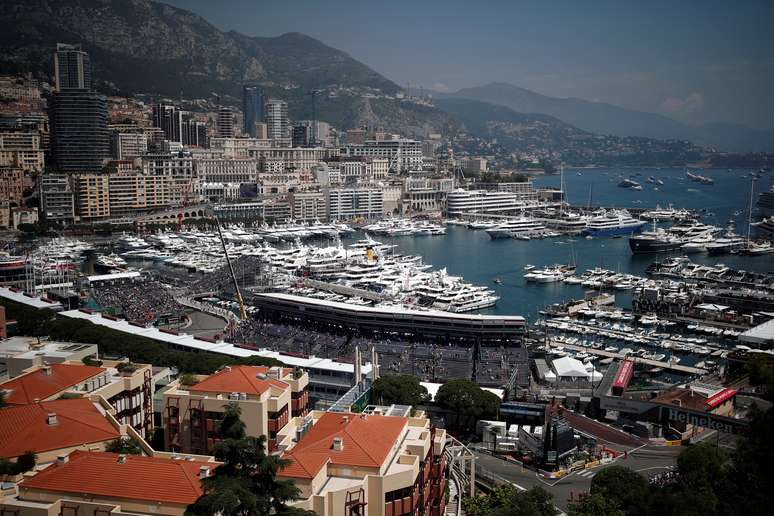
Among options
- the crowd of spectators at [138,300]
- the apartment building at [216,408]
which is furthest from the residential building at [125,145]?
the apartment building at [216,408]

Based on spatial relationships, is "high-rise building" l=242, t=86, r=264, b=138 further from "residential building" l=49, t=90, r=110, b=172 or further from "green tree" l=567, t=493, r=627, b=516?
"green tree" l=567, t=493, r=627, b=516

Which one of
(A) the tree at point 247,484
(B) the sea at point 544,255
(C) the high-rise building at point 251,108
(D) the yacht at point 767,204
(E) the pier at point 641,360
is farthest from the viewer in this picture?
(C) the high-rise building at point 251,108

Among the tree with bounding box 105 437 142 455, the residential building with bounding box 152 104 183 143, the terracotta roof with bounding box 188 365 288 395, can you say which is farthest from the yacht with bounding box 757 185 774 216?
the tree with bounding box 105 437 142 455

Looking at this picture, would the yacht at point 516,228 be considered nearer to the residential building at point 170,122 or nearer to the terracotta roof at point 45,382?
the residential building at point 170,122

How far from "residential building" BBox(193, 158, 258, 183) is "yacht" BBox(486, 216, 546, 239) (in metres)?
17.6

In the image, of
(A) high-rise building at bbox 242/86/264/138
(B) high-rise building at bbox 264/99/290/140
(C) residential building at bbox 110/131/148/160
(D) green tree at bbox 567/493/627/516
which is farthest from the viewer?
(A) high-rise building at bbox 242/86/264/138

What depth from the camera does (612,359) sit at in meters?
16.0

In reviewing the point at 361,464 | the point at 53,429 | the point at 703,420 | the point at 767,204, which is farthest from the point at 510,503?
the point at 767,204

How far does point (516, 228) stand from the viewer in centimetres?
3944

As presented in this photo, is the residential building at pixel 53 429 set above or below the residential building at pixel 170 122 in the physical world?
below

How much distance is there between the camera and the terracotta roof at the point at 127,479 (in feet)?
18.3

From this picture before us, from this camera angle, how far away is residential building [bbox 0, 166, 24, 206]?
122ft

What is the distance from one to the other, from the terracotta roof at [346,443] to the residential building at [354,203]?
1441 inches

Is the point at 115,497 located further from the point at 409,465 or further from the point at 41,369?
the point at 41,369
